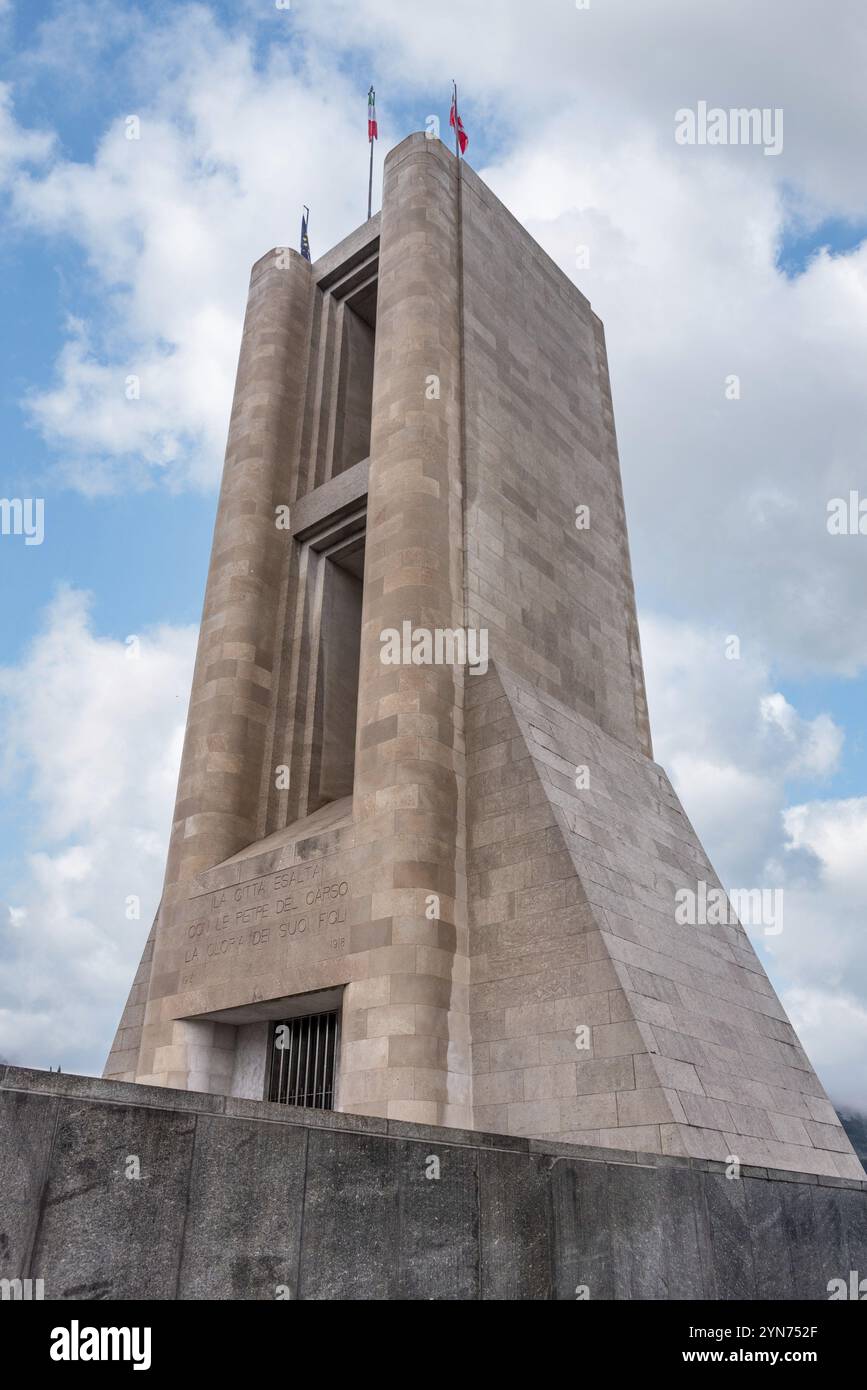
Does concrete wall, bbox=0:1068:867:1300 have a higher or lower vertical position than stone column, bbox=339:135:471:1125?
lower

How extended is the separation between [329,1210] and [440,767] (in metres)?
8.73

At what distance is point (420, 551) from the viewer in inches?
624

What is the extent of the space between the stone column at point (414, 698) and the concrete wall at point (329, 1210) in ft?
15.3

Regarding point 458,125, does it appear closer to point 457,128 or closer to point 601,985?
point 457,128

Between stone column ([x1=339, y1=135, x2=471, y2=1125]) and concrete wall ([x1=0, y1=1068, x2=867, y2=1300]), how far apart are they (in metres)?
4.66

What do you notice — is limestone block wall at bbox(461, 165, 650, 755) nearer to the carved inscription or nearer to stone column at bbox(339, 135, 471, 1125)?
stone column at bbox(339, 135, 471, 1125)

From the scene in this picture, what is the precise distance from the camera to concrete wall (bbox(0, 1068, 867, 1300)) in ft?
16.5

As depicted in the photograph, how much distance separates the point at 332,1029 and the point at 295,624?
321 inches

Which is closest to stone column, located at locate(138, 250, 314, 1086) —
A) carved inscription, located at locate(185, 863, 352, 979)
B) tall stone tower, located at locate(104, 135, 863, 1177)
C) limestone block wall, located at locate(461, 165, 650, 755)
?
tall stone tower, located at locate(104, 135, 863, 1177)

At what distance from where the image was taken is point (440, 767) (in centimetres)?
1452

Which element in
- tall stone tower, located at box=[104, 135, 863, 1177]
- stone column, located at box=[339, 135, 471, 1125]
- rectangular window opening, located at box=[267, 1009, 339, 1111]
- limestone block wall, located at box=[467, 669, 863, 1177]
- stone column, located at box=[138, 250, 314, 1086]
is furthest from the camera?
stone column, located at box=[138, 250, 314, 1086]
